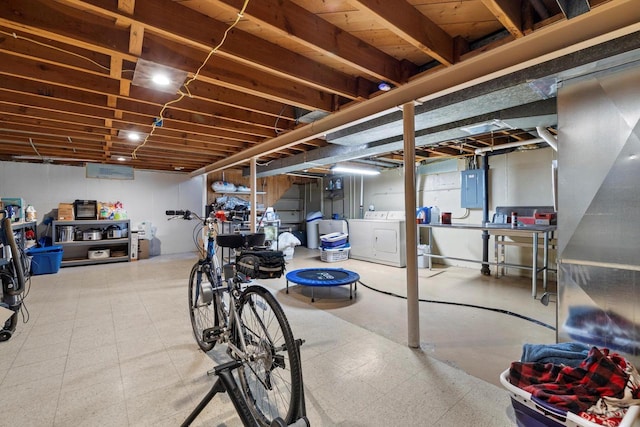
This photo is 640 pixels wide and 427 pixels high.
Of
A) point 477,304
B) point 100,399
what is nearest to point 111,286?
point 100,399

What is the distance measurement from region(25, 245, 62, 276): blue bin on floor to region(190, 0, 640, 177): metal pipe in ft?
19.9

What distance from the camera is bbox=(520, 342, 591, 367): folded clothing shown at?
1.57 meters

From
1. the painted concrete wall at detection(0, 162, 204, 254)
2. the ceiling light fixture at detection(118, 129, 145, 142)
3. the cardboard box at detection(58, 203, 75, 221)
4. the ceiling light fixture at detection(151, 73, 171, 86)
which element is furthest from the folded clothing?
the cardboard box at detection(58, 203, 75, 221)

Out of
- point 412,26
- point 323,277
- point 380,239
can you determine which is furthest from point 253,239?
point 380,239

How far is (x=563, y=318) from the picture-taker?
2006 mm

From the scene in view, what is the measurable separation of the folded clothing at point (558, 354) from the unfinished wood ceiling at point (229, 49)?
6.33ft

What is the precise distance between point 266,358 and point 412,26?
2.21 m

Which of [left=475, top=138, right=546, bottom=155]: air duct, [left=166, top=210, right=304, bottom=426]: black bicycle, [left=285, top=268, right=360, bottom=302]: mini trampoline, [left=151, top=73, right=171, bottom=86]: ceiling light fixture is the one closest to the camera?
[left=166, top=210, right=304, bottom=426]: black bicycle

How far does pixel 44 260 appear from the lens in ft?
17.2

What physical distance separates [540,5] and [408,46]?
839 mm

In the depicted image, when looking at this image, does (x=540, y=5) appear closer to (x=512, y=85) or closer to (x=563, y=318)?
(x=512, y=85)

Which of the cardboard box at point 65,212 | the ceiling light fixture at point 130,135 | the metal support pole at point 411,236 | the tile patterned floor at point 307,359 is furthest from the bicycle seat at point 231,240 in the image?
the cardboard box at point 65,212

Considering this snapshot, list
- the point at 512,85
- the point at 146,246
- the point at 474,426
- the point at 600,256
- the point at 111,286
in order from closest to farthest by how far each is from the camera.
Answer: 1. the point at 474,426
2. the point at 600,256
3. the point at 512,85
4. the point at 111,286
5. the point at 146,246

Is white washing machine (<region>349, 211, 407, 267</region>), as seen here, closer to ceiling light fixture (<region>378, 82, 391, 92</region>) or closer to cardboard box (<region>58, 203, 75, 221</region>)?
ceiling light fixture (<region>378, 82, 391, 92</region>)
